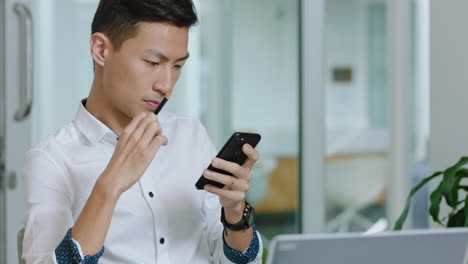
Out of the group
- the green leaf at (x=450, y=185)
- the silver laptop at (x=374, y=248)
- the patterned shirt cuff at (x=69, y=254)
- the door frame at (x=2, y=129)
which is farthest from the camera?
the door frame at (x=2, y=129)

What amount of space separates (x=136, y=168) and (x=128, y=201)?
257mm

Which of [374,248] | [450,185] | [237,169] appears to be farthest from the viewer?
[450,185]

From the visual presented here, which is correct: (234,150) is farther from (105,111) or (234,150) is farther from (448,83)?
(448,83)

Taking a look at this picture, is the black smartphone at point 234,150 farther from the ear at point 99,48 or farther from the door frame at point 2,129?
the door frame at point 2,129

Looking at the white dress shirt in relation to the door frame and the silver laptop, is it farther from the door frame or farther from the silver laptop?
the door frame

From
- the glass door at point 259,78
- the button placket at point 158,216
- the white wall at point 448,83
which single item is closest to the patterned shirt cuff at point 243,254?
the button placket at point 158,216

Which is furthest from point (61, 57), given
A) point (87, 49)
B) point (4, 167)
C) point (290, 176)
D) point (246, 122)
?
point (290, 176)

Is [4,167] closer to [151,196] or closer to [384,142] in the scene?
[151,196]

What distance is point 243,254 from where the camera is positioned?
1488 mm

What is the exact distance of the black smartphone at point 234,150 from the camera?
134 cm

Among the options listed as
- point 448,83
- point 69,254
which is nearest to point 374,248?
point 69,254

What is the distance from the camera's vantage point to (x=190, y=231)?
1559 millimetres

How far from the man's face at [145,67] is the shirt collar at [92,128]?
9 centimetres

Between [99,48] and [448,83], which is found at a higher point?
[99,48]
